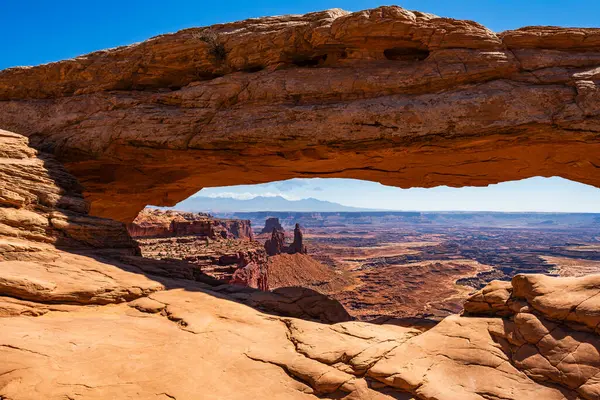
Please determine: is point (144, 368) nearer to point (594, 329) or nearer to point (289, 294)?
point (289, 294)

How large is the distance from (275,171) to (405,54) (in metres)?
7.75

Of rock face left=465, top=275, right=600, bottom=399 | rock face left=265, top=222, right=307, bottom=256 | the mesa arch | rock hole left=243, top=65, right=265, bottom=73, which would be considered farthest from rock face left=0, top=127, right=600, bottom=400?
rock face left=265, top=222, right=307, bottom=256

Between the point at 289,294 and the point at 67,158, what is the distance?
1143 cm

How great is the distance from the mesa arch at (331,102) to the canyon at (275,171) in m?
0.07

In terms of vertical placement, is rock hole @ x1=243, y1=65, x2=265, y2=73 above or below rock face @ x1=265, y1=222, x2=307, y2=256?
above

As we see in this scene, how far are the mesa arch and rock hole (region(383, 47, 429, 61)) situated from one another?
0.17 feet

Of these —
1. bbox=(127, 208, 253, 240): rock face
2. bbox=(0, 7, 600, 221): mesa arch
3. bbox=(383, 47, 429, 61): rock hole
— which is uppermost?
bbox=(383, 47, 429, 61): rock hole

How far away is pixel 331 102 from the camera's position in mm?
→ 13641

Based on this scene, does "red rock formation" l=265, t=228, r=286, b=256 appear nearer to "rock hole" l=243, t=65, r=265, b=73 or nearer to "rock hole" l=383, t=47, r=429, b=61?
"rock hole" l=243, t=65, r=265, b=73

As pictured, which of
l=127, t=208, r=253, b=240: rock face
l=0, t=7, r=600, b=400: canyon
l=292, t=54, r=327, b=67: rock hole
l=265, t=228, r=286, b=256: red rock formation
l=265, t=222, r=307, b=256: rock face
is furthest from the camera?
l=265, t=222, r=307, b=256: rock face

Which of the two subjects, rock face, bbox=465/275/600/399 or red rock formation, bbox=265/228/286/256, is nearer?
rock face, bbox=465/275/600/399

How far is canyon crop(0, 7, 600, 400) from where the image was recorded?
7348 mm

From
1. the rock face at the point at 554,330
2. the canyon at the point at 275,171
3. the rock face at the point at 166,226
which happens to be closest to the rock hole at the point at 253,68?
the canyon at the point at 275,171

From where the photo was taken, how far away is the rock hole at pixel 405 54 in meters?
13.7
